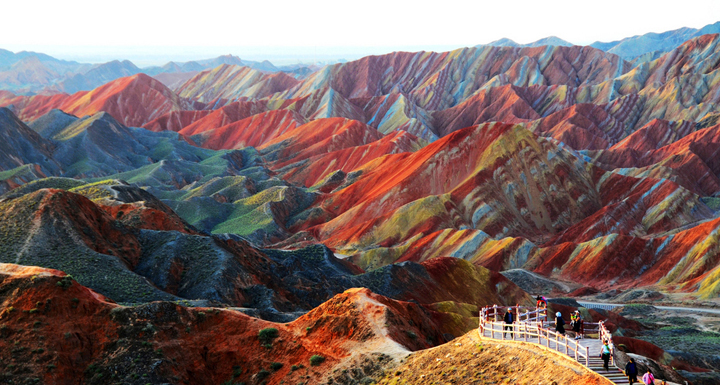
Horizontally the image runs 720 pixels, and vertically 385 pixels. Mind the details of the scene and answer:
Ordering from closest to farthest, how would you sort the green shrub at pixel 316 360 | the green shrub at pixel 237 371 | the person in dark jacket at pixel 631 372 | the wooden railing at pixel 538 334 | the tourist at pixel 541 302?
the person in dark jacket at pixel 631 372 < the wooden railing at pixel 538 334 < the tourist at pixel 541 302 < the green shrub at pixel 316 360 < the green shrub at pixel 237 371

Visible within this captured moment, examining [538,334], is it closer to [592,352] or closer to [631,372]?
[592,352]

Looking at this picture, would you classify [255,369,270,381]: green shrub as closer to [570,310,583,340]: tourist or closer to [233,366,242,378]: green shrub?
[233,366,242,378]: green shrub

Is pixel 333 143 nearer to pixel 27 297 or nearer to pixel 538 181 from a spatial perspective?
pixel 538 181

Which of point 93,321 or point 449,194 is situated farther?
point 449,194

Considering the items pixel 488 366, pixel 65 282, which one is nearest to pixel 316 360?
pixel 488 366

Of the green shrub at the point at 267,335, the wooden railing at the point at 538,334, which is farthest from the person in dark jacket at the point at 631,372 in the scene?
the green shrub at the point at 267,335

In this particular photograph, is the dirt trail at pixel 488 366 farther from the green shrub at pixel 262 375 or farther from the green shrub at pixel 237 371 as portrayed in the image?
the green shrub at pixel 237 371

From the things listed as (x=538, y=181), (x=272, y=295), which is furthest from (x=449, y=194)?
(x=272, y=295)

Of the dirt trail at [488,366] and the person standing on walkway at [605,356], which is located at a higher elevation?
the person standing on walkway at [605,356]

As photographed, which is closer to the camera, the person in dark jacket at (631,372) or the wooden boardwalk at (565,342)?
the person in dark jacket at (631,372)
